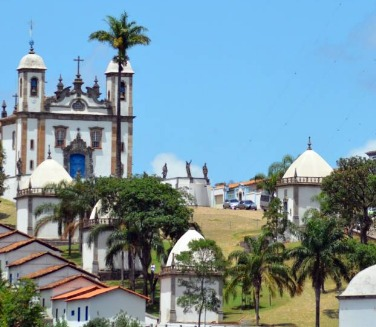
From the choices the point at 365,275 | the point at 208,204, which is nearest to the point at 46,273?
the point at 365,275

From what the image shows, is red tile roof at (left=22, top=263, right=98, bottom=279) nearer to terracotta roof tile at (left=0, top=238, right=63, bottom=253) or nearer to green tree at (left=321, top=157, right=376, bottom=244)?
terracotta roof tile at (left=0, top=238, right=63, bottom=253)

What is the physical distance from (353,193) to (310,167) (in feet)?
44.9

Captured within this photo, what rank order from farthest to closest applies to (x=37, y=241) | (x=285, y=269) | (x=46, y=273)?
1. (x=37, y=241)
2. (x=46, y=273)
3. (x=285, y=269)

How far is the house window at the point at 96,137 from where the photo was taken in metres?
164

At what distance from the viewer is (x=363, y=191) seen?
122 meters

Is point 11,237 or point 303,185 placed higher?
point 303,185

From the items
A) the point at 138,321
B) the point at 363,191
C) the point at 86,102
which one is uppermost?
the point at 86,102

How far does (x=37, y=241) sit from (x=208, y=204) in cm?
3919

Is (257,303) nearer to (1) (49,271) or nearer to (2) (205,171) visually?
(1) (49,271)

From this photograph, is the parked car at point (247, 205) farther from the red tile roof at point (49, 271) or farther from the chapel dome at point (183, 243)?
the chapel dome at point (183, 243)

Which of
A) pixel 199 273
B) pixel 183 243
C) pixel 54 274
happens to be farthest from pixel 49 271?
pixel 199 273

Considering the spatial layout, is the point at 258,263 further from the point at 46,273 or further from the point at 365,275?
the point at 46,273

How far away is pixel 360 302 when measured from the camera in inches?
3780

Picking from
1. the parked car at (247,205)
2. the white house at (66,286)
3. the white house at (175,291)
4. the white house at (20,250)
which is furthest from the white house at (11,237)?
the parked car at (247,205)
